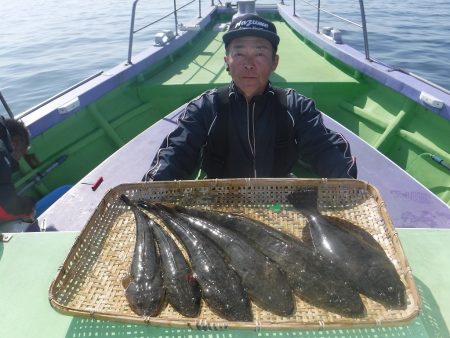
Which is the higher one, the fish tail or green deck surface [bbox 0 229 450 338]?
the fish tail

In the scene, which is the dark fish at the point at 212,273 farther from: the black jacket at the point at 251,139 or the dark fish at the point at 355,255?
the dark fish at the point at 355,255

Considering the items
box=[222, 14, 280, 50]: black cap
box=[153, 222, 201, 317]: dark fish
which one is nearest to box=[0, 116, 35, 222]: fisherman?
box=[153, 222, 201, 317]: dark fish

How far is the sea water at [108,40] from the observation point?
11.4m

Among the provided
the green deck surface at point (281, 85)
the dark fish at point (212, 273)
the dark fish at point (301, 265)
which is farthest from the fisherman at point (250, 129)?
the green deck surface at point (281, 85)

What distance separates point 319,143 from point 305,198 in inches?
32.8

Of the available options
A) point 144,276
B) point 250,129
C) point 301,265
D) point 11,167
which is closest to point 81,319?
point 144,276

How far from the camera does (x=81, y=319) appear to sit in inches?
81.0

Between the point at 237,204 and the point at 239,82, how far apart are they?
47.4 inches

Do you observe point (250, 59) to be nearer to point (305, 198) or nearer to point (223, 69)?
point (305, 198)

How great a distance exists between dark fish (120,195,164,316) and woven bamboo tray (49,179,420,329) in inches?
2.2

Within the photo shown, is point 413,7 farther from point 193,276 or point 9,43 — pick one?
point 193,276

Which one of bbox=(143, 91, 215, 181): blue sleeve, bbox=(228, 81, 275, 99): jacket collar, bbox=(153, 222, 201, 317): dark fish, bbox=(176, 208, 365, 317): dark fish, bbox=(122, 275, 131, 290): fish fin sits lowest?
bbox=(153, 222, 201, 317): dark fish

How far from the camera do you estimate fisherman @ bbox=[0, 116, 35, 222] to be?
11.1 feet

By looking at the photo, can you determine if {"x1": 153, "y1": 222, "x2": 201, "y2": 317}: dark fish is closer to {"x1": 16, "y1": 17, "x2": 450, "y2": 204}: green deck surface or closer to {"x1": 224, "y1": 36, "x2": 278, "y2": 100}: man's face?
{"x1": 224, "y1": 36, "x2": 278, "y2": 100}: man's face
